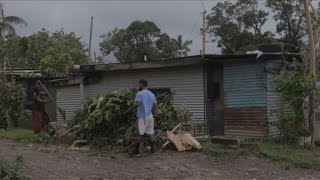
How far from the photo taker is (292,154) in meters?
12.5

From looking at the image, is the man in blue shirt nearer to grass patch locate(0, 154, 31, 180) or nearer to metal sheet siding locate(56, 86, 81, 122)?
grass patch locate(0, 154, 31, 180)

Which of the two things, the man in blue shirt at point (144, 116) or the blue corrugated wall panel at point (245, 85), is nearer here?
the man in blue shirt at point (144, 116)

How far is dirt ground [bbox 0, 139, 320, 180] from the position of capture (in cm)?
1028

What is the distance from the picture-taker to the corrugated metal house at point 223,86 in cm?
1531

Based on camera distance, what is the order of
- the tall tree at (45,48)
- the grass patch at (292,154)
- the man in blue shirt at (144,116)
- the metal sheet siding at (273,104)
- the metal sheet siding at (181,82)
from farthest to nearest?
the tall tree at (45,48)
the metal sheet siding at (181,82)
the metal sheet siding at (273,104)
the man in blue shirt at (144,116)
the grass patch at (292,154)

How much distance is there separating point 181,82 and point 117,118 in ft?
12.7

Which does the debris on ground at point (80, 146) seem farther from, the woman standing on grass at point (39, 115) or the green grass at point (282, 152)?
the woman standing on grass at point (39, 115)

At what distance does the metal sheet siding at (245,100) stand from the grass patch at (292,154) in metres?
1.51

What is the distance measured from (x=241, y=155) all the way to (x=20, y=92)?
10843mm

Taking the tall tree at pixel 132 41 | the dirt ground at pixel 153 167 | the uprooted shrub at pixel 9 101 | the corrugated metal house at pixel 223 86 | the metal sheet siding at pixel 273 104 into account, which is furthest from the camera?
the tall tree at pixel 132 41

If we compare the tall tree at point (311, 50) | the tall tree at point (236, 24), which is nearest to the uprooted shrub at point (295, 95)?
the tall tree at point (311, 50)

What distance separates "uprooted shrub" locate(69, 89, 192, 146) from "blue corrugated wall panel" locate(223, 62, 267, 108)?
2.41 meters

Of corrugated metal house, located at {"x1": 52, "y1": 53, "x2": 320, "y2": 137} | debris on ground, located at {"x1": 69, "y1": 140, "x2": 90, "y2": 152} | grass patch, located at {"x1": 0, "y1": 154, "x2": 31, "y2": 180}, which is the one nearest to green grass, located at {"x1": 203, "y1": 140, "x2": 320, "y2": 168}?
corrugated metal house, located at {"x1": 52, "y1": 53, "x2": 320, "y2": 137}

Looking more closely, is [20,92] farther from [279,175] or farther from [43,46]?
[43,46]
